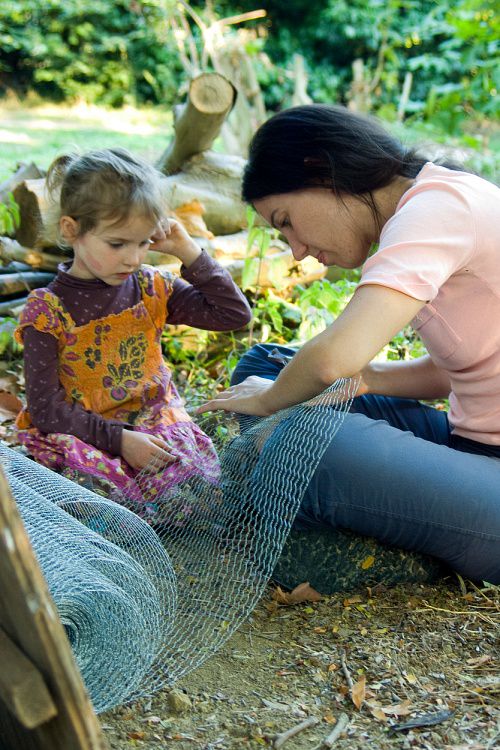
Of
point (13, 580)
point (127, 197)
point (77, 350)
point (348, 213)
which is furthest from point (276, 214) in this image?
point (13, 580)

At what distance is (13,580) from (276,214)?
135 cm

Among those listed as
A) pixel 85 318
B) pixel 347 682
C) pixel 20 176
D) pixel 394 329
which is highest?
pixel 20 176

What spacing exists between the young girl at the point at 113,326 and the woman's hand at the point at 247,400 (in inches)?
7.0

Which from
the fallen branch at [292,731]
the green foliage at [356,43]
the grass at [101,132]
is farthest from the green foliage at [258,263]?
the green foliage at [356,43]

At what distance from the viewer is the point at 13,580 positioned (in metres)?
1.04

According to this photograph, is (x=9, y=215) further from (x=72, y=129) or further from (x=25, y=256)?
(x=72, y=129)

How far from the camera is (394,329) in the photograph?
5.95 feet

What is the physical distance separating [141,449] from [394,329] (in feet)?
3.05

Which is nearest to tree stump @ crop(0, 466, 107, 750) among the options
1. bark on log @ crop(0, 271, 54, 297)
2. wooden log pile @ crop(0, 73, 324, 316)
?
wooden log pile @ crop(0, 73, 324, 316)

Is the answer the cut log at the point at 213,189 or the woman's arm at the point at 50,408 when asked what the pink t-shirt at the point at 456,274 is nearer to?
the woman's arm at the point at 50,408

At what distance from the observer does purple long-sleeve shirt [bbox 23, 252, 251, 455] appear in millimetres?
2439

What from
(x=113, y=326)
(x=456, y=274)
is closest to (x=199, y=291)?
(x=113, y=326)

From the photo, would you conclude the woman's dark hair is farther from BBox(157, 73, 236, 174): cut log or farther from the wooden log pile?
BBox(157, 73, 236, 174): cut log

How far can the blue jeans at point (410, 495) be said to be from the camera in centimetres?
199
